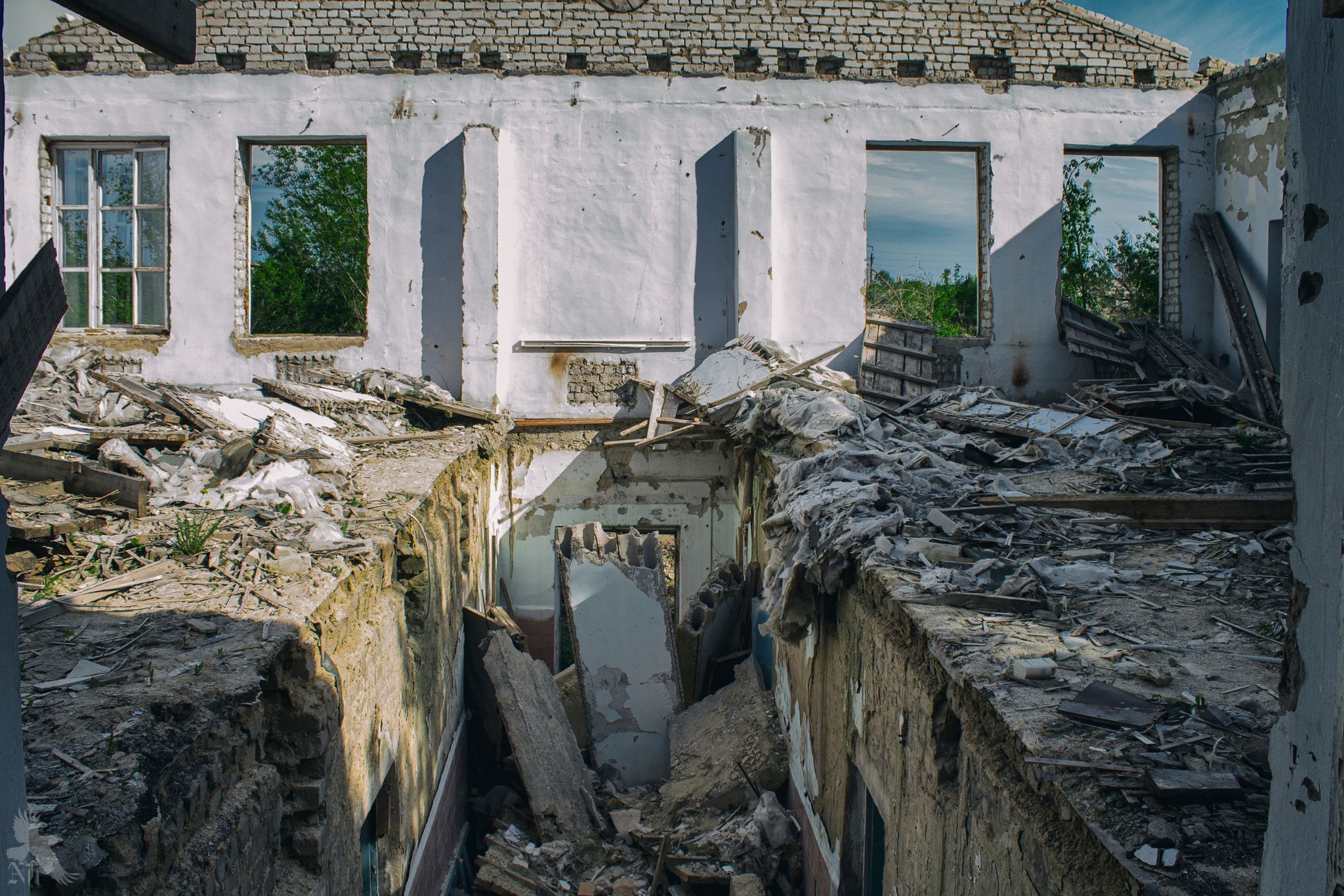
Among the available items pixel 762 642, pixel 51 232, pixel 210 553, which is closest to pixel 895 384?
pixel 762 642

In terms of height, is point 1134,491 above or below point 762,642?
above

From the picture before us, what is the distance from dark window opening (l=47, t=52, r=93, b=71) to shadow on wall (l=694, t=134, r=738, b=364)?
765 cm

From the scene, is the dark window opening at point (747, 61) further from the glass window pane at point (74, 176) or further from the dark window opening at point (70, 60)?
the glass window pane at point (74, 176)

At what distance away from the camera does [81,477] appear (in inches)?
174

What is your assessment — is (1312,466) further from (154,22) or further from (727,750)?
(727,750)

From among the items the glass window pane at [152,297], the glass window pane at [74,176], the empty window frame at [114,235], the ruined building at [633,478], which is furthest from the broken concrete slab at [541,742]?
the glass window pane at [74,176]

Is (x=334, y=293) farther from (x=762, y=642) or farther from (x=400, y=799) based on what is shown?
(x=400, y=799)

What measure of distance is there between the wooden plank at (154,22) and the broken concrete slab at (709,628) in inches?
266

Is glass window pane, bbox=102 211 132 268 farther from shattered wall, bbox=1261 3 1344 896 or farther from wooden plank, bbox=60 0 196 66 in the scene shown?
shattered wall, bbox=1261 3 1344 896

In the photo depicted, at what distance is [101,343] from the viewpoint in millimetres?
10242

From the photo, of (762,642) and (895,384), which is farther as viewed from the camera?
(895,384)

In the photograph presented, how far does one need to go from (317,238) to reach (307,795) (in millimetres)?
20782

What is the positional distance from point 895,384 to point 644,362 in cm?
312
